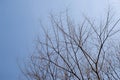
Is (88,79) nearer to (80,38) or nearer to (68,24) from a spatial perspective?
(80,38)

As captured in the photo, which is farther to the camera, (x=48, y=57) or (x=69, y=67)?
(x=48, y=57)

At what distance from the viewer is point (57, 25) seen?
324 inches

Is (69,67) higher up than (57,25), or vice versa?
(57,25)

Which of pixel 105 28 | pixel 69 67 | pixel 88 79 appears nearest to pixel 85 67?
pixel 88 79

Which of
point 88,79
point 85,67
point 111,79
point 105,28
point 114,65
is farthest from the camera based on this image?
point 114,65

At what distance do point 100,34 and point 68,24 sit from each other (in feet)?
4.33

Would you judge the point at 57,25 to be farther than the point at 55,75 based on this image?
No

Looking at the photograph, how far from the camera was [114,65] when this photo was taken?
10992mm

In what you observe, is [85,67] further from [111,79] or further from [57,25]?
[57,25]

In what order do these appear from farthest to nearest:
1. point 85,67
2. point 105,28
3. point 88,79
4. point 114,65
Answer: point 114,65 < point 85,67 < point 88,79 < point 105,28

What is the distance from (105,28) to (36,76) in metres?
3.90

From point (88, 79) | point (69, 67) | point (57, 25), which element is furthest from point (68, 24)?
point (88, 79)

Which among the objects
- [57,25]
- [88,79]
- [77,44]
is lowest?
[88,79]

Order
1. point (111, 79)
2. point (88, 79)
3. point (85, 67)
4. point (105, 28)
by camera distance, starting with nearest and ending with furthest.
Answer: point (105, 28) → point (88, 79) → point (85, 67) → point (111, 79)
